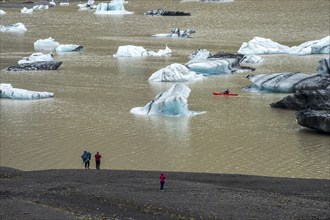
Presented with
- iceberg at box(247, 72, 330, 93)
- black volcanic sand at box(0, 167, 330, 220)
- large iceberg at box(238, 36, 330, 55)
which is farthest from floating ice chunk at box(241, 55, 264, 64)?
black volcanic sand at box(0, 167, 330, 220)

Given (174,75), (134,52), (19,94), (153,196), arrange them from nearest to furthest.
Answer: (153,196) < (19,94) < (174,75) < (134,52)

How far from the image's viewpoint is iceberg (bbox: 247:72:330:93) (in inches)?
1412

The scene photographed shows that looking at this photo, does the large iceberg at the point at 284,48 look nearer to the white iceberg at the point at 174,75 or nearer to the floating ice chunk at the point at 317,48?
the floating ice chunk at the point at 317,48

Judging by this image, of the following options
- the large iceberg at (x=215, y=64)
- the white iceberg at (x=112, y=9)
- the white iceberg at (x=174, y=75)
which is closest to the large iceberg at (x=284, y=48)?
the large iceberg at (x=215, y=64)

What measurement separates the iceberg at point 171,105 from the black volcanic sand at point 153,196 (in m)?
10.0

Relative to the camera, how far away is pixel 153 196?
19203 mm

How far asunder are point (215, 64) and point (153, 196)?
27.7 meters

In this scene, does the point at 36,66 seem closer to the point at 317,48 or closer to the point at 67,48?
the point at 67,48

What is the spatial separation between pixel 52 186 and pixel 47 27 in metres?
71.5

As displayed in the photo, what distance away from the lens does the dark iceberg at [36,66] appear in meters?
49.5

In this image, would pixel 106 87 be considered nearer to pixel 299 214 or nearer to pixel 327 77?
pixel 327 77

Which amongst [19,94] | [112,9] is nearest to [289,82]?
[19,94]

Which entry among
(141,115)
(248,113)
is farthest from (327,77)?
(141,115)

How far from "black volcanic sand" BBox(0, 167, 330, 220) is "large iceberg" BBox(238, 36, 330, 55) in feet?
116
